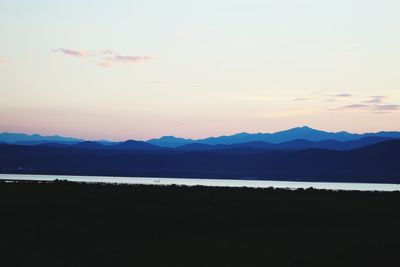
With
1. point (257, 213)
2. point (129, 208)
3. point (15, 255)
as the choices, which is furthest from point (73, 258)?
point (257, 213)

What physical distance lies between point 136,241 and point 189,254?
14.4 ft

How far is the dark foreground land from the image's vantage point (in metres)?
25.8

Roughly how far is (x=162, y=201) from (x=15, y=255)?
26.2 meters

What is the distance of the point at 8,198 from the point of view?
48.9 m

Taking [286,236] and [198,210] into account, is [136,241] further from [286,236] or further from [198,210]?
[198,210]

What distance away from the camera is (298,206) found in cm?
5081

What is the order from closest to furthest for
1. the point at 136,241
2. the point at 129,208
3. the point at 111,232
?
the point at 136,241 < the point at 111,232 < the point at 129,208

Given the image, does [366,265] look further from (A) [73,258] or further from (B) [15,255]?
(B) [15,255]

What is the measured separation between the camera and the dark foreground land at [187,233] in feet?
84.5

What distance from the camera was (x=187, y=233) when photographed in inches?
1355

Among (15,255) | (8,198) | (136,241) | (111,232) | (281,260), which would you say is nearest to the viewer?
(15,255)

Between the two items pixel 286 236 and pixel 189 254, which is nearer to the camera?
pixel 189 254

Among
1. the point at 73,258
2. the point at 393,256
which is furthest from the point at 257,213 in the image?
the point at 73,258

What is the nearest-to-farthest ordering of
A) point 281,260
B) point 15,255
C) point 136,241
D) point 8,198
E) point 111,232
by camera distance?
point 15,255
point 281,260
point 136,241
point 111,232
point 8,198
